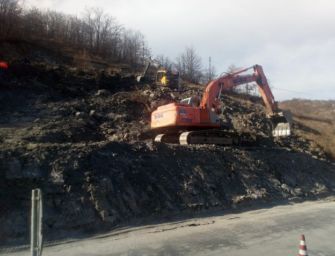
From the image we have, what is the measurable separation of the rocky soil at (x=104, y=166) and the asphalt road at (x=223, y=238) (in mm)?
817

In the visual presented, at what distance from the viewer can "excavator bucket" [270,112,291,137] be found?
64.0 feet

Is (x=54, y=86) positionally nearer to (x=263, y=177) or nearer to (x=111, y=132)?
(x=111, y=132)

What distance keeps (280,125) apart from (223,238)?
12.0m

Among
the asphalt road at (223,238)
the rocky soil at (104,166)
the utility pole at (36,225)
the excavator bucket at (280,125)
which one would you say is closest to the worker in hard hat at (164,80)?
the rocky soil at (104,166)

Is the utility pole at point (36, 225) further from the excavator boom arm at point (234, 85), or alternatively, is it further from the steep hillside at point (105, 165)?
the excavator boom arm at point (234, 85)

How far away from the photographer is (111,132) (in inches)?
758

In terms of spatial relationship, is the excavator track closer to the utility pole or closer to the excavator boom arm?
the excavator boom arm

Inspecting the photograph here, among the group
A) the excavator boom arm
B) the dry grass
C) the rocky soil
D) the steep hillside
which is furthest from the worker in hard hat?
the dry grass

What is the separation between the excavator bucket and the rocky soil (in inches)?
52.0

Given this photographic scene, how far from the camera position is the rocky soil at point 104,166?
1013 cm

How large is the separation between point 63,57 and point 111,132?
11565 millimetres

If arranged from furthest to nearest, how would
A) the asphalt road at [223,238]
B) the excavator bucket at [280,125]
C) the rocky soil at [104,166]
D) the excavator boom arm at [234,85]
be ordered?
the excavator bucket at [280,125], the excavator boom arm at [234,85], the rocky soil at [104,166], the asphalt road at [223,238]

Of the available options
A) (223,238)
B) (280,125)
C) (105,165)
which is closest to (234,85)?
(280,125)

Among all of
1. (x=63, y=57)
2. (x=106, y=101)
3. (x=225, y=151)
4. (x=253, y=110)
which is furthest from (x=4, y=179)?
(x=253, y=110)
